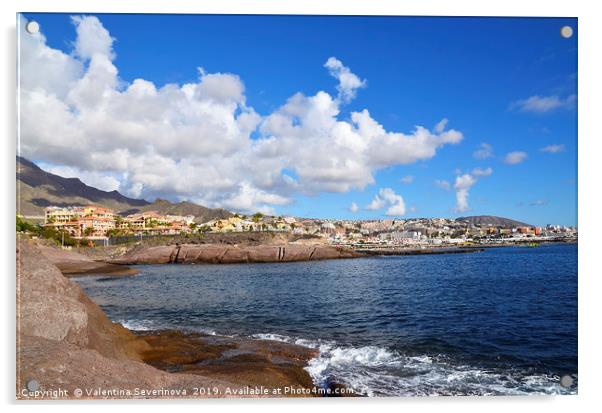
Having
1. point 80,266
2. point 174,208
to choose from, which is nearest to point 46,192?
point 174,208

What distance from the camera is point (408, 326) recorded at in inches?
331

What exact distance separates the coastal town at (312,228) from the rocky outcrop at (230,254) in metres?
1.80

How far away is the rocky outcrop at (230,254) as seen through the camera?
4094cm

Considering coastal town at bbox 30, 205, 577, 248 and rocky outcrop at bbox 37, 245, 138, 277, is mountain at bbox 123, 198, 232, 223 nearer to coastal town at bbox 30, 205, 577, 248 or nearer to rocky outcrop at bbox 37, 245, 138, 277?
coastal town at bbox 30, 205, 577, 248

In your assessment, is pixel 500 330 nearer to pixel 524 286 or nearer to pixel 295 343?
pixel 295 343

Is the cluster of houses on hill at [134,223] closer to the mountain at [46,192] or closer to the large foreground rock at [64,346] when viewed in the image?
the mountain at [46,192]

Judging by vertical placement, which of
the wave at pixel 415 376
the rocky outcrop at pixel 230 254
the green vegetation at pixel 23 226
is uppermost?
the green vegetation at pixel 23 226

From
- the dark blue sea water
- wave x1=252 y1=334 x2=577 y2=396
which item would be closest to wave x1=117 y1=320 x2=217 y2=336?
the dark blue sea water

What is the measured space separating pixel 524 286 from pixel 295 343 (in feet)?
37.3

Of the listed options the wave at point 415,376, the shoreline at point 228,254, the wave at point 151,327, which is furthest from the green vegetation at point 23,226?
the shoreline at point 228,254

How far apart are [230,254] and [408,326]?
118 feet

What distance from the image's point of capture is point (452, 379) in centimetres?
512
